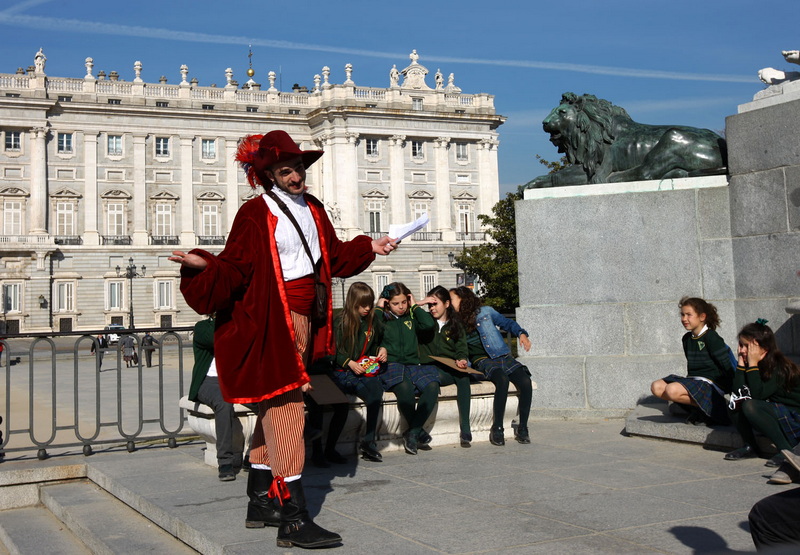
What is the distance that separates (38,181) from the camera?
57281 millimetres

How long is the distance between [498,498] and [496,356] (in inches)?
92.9

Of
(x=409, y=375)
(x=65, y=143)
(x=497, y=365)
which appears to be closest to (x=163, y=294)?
(x=65, y=143)

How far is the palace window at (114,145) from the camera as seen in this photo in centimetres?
6034

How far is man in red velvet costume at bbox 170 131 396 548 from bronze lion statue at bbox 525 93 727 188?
4.17 metres

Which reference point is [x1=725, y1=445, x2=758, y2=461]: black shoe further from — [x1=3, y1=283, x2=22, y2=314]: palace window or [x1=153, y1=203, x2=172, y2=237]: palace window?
[x1=153, y1=203, x2=172, y2=237]: palace window

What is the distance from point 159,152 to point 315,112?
11.2 metres

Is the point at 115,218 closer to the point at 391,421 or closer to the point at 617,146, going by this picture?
the point at 617,146

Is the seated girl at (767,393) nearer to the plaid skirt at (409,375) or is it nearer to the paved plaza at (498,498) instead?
the paved plaza at (498,498)

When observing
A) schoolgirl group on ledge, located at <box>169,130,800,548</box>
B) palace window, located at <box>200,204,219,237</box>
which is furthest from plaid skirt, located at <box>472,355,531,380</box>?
palace window, located at <box>200,204,219,237</box>

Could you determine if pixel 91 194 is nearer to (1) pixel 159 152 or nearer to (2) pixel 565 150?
(1) pixel 159 152

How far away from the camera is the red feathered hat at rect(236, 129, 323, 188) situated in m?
4.23

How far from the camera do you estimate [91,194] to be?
59.1 metres

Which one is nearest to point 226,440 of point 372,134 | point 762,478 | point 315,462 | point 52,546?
point 315,462

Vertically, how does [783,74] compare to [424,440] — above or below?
above
